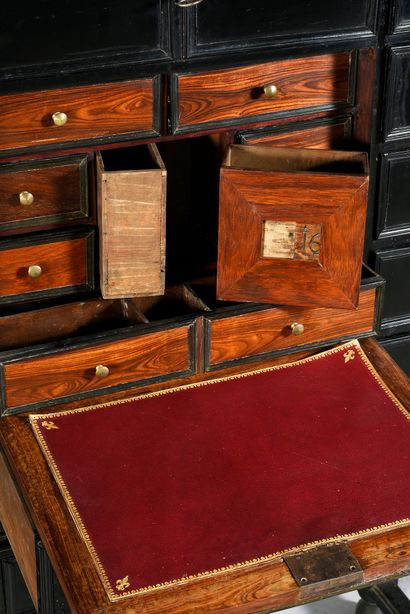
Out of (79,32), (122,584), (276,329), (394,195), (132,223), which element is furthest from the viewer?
(394,195)

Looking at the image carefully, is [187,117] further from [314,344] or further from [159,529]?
[159,529]

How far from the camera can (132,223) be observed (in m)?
2.51

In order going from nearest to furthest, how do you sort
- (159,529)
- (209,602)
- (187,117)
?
(209,602)
(159,529)
(187,117)

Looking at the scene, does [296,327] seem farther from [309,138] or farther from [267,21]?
[267,21]

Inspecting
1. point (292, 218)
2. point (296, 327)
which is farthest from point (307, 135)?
point (296, 327)

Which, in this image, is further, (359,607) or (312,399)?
(359,607)

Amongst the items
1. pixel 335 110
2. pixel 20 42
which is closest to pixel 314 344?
pixel 335 110

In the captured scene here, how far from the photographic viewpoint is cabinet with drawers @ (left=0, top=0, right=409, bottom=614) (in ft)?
7.68

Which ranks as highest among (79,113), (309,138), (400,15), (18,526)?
(400,15)

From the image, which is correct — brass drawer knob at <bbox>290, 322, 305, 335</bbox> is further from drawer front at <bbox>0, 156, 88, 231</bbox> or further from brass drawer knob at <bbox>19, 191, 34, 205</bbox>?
brass drawer knob at <bbox>19, 191, 34, 205</bbox>

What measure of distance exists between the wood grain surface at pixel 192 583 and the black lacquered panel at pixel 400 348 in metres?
0.86

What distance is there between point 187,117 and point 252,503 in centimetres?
81

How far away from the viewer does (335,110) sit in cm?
265

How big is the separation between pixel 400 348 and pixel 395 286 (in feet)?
0.58
